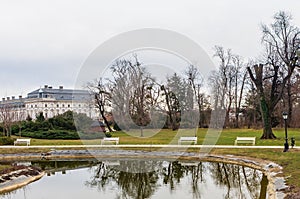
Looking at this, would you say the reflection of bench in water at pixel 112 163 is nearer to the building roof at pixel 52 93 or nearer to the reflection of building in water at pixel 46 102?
the reflection of building in water at pixel 46 102

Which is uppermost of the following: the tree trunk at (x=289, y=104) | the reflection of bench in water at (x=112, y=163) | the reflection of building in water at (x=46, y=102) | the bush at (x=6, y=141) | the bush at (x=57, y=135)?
the reflection of building in water at (x=46, y=102)

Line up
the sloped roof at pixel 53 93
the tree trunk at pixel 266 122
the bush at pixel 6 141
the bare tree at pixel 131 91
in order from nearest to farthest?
the tree trunk at pixel 266 122, the bush at pixel 6 141, the bare tree at pixel 131 91, the sloped roof at pixel 53 93

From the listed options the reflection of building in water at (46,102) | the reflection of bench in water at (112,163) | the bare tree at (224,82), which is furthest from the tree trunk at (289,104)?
the reflection of building in water at (46,102)

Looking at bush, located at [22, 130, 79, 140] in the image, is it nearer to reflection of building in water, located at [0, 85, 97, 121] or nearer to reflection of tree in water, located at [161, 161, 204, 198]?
reflection of tree in water, located at [161, 161, 204, 198]

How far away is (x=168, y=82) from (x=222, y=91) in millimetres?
8660

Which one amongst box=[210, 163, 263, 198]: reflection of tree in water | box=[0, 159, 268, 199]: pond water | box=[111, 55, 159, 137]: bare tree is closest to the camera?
box=[210, 163, 263, 198]: reflection of tree in water

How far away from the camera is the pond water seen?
1225 centimetres

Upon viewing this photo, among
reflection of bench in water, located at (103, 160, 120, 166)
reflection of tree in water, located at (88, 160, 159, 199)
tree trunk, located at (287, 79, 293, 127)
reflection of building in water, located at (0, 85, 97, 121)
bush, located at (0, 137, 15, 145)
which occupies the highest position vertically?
reflection of building in water, located at (0, 85, 97, 121)

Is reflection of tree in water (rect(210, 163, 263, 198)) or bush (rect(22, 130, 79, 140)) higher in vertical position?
bush (rect(22, 130, 79, 140))

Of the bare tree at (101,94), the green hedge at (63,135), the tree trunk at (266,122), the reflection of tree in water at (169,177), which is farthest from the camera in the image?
the bare tree at (101,94)

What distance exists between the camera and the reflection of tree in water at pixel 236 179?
1208 cm

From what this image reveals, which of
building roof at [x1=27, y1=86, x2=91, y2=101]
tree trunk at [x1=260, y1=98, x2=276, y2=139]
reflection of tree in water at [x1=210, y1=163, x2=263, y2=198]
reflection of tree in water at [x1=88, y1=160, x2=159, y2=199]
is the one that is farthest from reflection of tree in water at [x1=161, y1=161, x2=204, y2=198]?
building roof at [x1=27, y1=86, x2=91, y2=101]

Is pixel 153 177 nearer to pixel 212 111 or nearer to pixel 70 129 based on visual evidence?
pixel 70 129

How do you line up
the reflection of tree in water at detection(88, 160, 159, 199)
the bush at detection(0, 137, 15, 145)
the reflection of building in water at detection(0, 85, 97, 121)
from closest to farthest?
1. the reflection of tree in water at detection(88, 160, 159, 199)
2. the bush at detection(0, 137, 15, 145)
3. the reflection of building in water at detection(0, 85, 97, 121)
